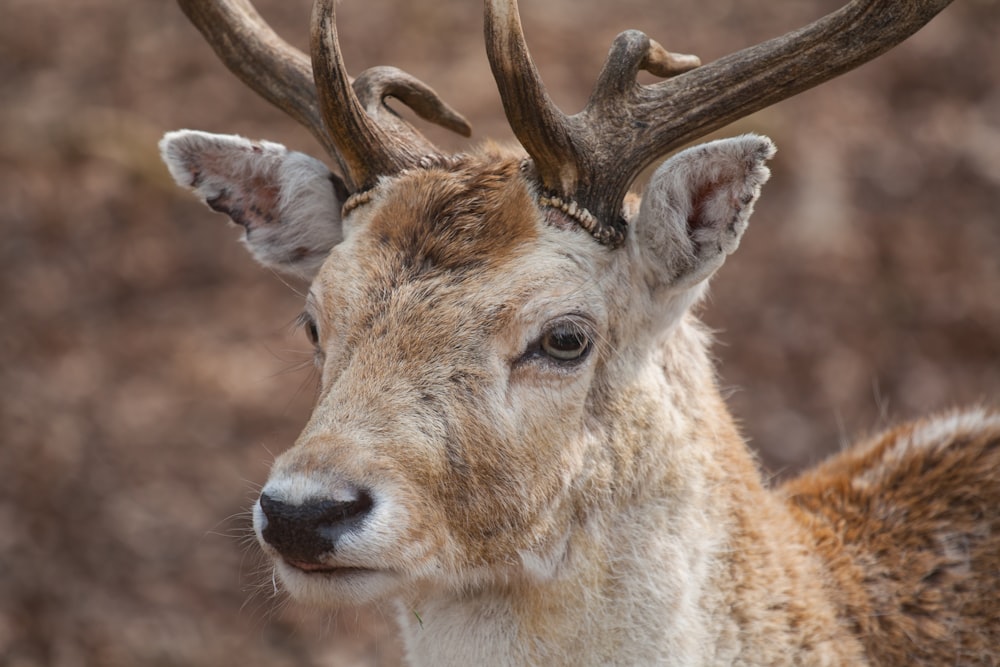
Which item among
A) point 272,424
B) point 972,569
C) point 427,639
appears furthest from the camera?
point 272,424

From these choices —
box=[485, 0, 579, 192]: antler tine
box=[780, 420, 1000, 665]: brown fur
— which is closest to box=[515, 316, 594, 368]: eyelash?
box=[485, 0, 579, 192]: antler tine

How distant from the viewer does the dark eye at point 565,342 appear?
3680mm

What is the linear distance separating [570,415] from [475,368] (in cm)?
38

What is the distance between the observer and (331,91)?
12.8 ft

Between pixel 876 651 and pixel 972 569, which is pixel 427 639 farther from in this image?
pixel 972 569

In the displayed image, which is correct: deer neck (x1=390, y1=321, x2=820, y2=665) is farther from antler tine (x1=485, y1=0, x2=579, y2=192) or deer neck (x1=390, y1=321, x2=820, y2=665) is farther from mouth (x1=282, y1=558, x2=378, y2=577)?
antler tine (x1=485, y1=0, x2=579, y2=192)

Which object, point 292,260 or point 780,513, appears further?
point 292,260

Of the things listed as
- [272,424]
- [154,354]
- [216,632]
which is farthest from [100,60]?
[216,632]

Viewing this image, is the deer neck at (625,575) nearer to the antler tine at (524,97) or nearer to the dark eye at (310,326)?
the antler tine at (524,97)

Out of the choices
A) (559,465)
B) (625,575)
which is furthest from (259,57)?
(625,575)

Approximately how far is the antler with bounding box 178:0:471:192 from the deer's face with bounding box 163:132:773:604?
0.16m

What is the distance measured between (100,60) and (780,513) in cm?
880

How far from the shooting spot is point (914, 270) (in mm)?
9531

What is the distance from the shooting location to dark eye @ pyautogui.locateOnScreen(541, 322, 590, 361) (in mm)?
3680
